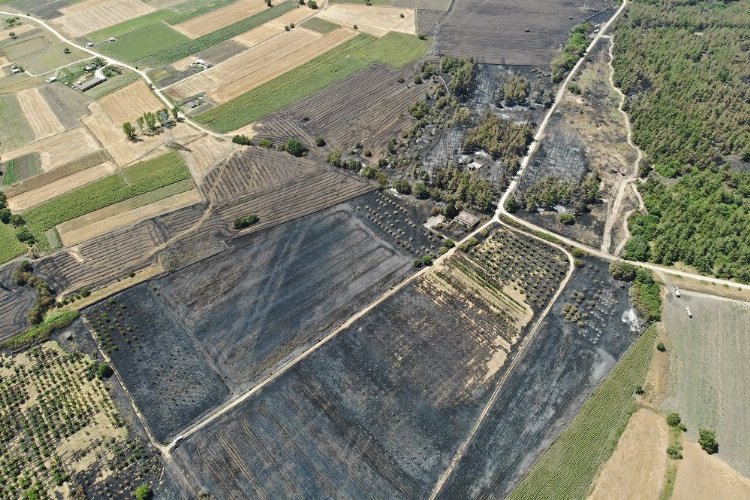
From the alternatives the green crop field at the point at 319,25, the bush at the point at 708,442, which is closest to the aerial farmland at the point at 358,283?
the bush at the point at 708,442

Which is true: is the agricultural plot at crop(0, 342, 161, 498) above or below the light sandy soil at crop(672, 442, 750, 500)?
below

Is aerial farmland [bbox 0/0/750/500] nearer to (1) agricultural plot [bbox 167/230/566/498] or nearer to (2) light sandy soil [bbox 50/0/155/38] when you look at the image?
(1) agricultural plot [bbox 167/230/566/498]

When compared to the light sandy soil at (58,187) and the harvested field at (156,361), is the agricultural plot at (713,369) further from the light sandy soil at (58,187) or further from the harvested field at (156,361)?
the light sandy soil at (58,187)

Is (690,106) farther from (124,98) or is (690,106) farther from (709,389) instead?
(124,98)

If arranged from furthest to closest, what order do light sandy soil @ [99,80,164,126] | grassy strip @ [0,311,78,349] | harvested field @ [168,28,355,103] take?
harvested field @ [168,28,355,103] → light sandy soil @ [99,80,164,126] → grassy strip @ [0,311,78,349]

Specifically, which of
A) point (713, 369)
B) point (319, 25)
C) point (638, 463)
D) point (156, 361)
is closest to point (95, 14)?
point (319, 25)

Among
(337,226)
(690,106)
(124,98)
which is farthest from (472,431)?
(124,98)

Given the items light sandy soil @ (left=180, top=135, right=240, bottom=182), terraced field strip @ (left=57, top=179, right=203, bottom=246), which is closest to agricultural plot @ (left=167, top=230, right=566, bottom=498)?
terraced field strip @ (left=57, top=179, right=203, bottom=246)
